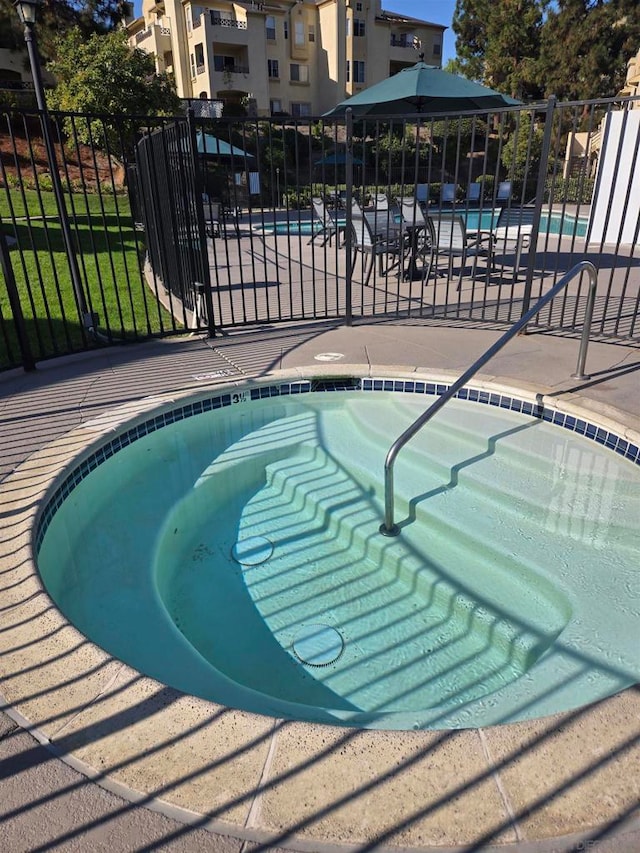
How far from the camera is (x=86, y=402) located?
13.7 ft

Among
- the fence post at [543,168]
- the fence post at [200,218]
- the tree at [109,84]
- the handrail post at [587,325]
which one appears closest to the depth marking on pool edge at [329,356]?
the fence post at [200,218]

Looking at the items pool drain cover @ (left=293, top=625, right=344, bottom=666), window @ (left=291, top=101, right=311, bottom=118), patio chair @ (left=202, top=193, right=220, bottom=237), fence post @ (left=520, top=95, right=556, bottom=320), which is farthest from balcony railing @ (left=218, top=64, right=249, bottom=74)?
pool drain cover @ (left=293, top=625, right=344, bottom=666)

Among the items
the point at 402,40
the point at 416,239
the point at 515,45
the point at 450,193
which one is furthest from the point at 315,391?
the point at 402,40

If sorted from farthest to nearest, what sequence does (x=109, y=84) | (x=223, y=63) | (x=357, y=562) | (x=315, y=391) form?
(x=223, y=63) → (x=109, y=84) → (x=315, y=391) → (x=357, y=562)

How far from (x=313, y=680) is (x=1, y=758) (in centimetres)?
110

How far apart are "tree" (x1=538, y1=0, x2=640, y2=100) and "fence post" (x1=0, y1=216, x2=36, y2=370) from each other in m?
31.5

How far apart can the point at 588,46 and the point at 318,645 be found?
115 ft

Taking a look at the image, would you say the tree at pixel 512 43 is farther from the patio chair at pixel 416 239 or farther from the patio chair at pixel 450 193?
the patio chair at pixel 416 239

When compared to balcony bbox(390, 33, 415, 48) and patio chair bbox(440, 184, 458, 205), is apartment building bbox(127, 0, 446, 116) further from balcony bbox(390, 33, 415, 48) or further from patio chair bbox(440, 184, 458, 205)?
patio chair bbox(440, 184, 458, 205)

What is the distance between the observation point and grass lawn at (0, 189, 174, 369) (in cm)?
497

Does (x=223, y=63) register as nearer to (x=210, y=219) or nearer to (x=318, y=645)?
(x=210, y=219)

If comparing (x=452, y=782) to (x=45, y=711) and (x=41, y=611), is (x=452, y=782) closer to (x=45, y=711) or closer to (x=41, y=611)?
(x=45, y=711)

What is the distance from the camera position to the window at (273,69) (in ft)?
122

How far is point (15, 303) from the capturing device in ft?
14.9
